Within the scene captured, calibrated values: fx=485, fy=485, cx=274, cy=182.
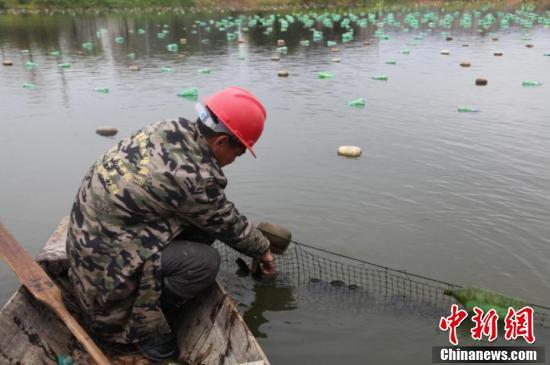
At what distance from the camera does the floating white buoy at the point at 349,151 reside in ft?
28.9

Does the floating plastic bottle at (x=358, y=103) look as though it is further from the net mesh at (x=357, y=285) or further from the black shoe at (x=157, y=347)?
the black shoe at (x=157, y=347)

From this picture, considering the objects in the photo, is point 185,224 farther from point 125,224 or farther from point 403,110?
point 403,110

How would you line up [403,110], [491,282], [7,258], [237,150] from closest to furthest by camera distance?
[237,150], [7,258], [491,282], [403,110]

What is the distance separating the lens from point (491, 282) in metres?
5.11

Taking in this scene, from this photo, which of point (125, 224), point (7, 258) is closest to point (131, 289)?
point (125, 224)

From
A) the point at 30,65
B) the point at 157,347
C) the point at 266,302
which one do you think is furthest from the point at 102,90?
the point at 157,347

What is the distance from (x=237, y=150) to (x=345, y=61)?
54.9 feet

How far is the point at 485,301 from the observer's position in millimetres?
4582

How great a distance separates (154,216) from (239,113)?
0.84 metres

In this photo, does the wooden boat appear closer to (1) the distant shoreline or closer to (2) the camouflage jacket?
(2) the camouflage jacket

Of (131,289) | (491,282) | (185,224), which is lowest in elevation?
(491,282)

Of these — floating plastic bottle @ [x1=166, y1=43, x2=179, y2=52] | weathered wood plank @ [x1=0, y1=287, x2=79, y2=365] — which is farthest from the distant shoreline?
weathered wood plank @ [x1=0, y1=287, x2=79, y2=365]

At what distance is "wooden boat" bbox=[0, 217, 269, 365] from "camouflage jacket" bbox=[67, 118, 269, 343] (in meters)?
0.45

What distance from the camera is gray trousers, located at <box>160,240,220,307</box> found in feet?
10.4
